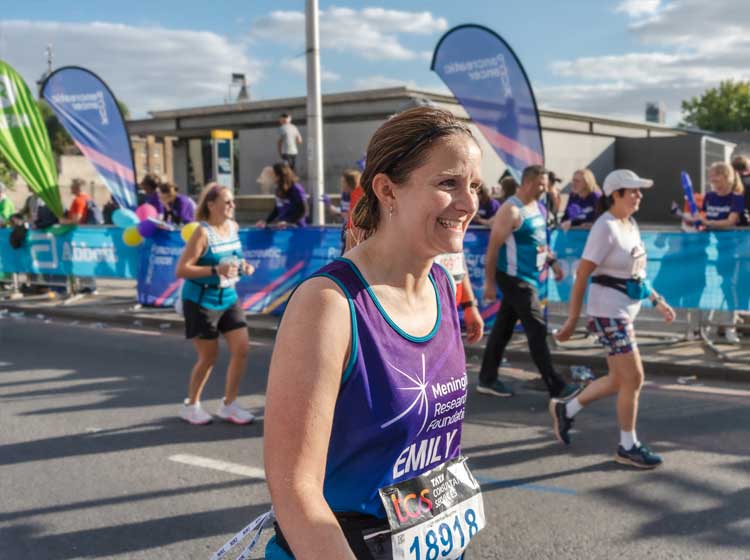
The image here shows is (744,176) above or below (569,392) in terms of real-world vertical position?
above

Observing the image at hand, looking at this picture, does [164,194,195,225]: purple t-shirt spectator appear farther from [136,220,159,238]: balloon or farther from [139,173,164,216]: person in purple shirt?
[139,173,164,216]: person in purple shirt

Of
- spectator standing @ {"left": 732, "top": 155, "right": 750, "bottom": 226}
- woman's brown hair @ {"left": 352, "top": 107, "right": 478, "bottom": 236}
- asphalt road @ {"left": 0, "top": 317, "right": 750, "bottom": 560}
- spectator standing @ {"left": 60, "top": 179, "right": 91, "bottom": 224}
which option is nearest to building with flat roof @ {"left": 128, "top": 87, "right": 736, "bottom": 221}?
spectator standing @ {"left": 60, "top": 179, "right": 91, "bottom": 224}

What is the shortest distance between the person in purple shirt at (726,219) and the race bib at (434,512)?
23.1ft

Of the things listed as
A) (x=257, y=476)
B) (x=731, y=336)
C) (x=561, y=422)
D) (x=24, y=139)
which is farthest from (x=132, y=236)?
(x=731, y=336)

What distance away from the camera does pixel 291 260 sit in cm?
1034

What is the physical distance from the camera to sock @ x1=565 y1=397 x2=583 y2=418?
546cm

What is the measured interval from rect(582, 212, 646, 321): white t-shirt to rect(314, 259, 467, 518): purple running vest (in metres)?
3.50

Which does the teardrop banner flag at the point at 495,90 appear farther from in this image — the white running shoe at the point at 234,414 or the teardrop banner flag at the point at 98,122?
the teardrop banner flag at the point at 98,122

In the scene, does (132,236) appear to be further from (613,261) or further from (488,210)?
(613,261)

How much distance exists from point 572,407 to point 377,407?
13.6ft

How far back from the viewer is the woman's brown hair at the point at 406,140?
1.68 meters

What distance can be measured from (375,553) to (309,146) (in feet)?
34.0

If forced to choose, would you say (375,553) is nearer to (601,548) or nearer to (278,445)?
(278,445)

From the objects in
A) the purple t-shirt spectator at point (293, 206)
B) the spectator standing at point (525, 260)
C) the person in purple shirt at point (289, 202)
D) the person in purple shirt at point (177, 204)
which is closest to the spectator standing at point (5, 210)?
the person in purple shirt at point (177, 204)
